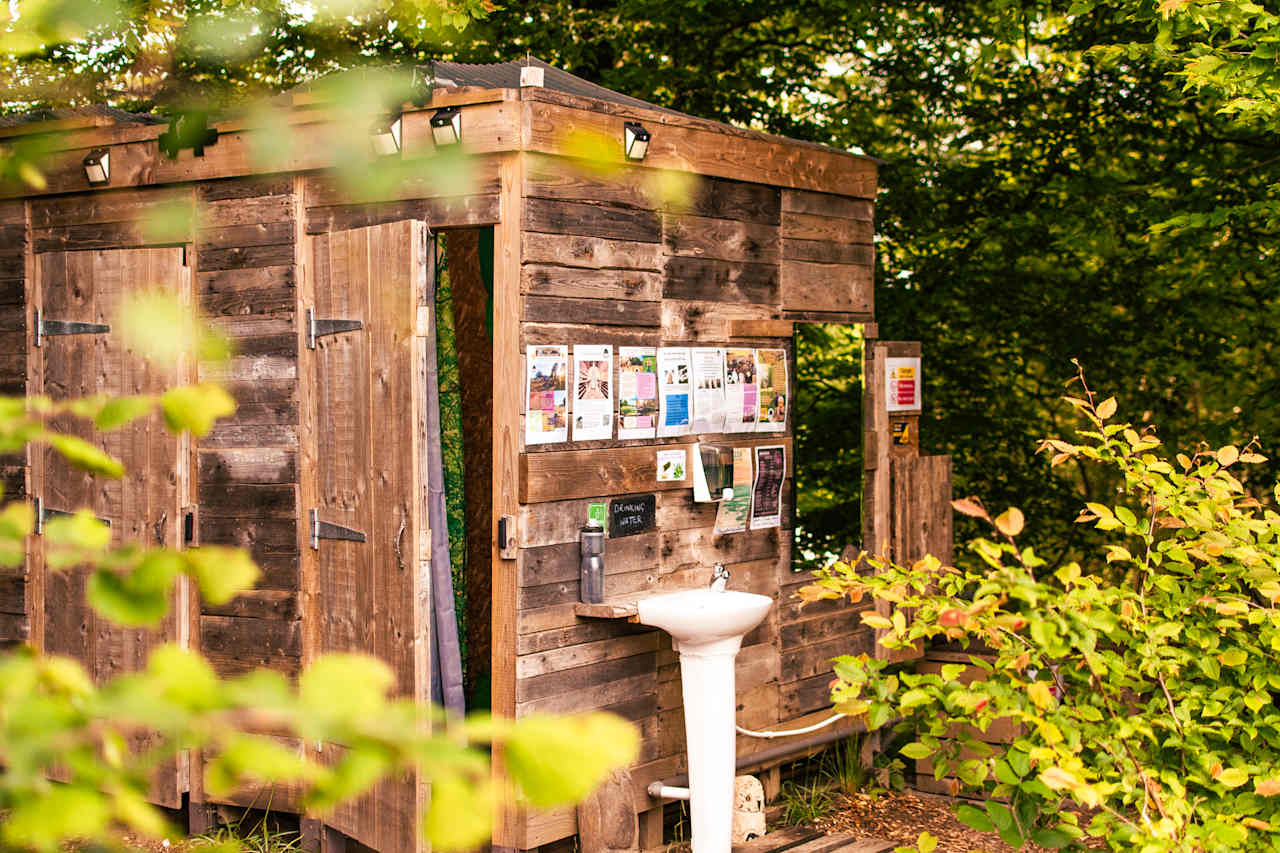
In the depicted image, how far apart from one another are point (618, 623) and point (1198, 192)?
4.15 metres

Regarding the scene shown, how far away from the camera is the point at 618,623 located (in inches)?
201

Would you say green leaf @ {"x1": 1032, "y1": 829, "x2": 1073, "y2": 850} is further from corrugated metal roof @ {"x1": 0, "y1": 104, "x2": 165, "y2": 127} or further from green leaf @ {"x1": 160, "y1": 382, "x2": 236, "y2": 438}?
corrugated metal roof @ {"x1": 0, "y1": 104, "x2": 165, "y2": 127}

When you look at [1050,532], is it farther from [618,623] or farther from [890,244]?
[618,623]

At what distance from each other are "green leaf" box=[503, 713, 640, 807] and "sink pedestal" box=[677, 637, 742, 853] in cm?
422

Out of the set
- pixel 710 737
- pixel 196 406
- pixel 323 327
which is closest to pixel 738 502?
pixel 710 737

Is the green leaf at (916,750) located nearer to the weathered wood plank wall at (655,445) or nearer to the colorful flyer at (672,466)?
the weathered wood plank wall at (655,445)

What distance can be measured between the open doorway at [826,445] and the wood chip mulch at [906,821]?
9.75ft

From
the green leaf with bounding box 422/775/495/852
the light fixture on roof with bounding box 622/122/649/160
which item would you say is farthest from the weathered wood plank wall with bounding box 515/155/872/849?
the green leaf with bounding box 422/775/495/852

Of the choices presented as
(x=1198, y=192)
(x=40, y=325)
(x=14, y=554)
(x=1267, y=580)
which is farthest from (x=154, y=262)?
(x=1198, y=192)

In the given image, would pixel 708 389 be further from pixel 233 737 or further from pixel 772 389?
pixel 233 737

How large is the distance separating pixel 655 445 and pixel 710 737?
1.16m

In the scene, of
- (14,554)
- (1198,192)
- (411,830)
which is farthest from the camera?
(1198,192)

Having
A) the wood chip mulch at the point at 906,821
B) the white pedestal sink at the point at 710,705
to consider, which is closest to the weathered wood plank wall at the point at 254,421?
the white pedestal sink at the point at 710,705

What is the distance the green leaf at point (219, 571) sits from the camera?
2.76 feet
